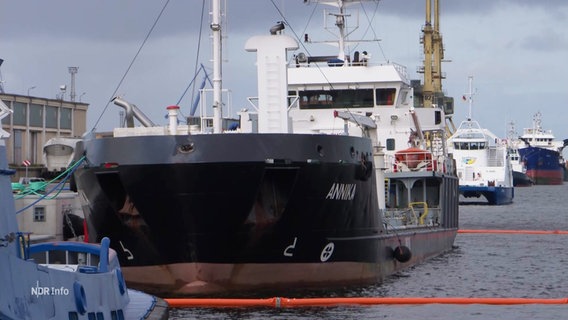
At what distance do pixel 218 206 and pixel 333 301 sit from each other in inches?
98.9

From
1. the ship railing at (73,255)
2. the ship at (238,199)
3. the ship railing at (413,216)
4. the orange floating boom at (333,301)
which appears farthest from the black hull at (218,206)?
the ship railing at (413,216)

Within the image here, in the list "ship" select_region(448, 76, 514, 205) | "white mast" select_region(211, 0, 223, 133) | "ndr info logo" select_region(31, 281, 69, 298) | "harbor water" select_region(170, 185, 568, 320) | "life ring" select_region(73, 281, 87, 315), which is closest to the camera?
"ndr info logo" select_region(31, 281, 69, 298)

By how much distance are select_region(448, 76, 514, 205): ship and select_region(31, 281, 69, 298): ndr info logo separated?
66374 millimetres

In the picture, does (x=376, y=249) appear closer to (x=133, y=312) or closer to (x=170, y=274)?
(x=170, y=274)

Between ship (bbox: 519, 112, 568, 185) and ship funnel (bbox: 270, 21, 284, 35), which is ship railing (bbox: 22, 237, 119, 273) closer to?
ship funnel (bbox: 270, 21, 284, 35)

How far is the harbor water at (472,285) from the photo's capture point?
1809 cm

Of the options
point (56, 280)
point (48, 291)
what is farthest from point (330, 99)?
point (48, 291)

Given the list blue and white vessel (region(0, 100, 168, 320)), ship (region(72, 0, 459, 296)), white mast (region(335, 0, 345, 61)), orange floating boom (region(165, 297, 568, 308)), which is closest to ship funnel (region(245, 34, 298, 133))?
ship (region(72, 0, 459, 296))

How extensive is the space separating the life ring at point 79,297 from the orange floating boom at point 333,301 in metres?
7.12

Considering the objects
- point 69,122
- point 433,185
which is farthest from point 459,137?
point 433,185

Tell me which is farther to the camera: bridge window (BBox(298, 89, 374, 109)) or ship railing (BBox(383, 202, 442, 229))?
bridge window (BBox(298, 89, 374, 109))

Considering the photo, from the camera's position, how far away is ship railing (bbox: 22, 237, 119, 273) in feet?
40.9

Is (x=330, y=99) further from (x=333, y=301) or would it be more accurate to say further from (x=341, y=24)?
(x=333, y=301)

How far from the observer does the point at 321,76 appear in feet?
101
